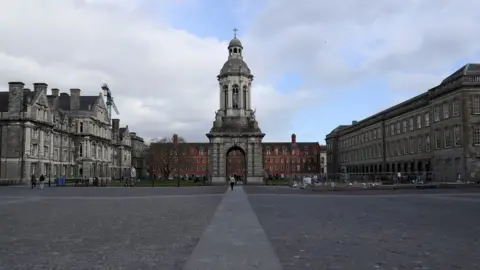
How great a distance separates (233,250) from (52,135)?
7903 centimetres

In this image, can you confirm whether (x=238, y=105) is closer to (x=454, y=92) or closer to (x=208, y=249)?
(x=454, y=92)

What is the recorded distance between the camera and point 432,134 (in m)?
68.1

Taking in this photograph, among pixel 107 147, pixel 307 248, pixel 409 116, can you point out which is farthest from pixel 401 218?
pixel 107 147

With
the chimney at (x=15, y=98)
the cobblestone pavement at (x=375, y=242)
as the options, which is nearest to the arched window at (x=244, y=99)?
the chimney at (x=15, y=98)

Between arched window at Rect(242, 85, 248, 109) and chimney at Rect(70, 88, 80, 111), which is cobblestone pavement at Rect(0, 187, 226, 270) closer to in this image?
arched window at Rect(242, 85, 248, 109)

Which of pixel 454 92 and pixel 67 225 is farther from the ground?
pixel 454 92

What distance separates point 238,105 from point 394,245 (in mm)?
58799

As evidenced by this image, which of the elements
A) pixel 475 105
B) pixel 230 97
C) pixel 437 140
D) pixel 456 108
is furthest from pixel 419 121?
pixel 230 97

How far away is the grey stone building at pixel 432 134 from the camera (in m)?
58.6

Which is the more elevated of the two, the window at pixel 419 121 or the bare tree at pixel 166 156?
the window at pixel 419 121

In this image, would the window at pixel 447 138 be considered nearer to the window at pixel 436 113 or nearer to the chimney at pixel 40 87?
the window at pixel 436 113

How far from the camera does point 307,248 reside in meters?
9.53

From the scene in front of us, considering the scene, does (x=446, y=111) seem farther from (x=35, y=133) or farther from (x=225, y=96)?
(x=35, y=133)

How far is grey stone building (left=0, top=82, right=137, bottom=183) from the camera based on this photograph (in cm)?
7025
